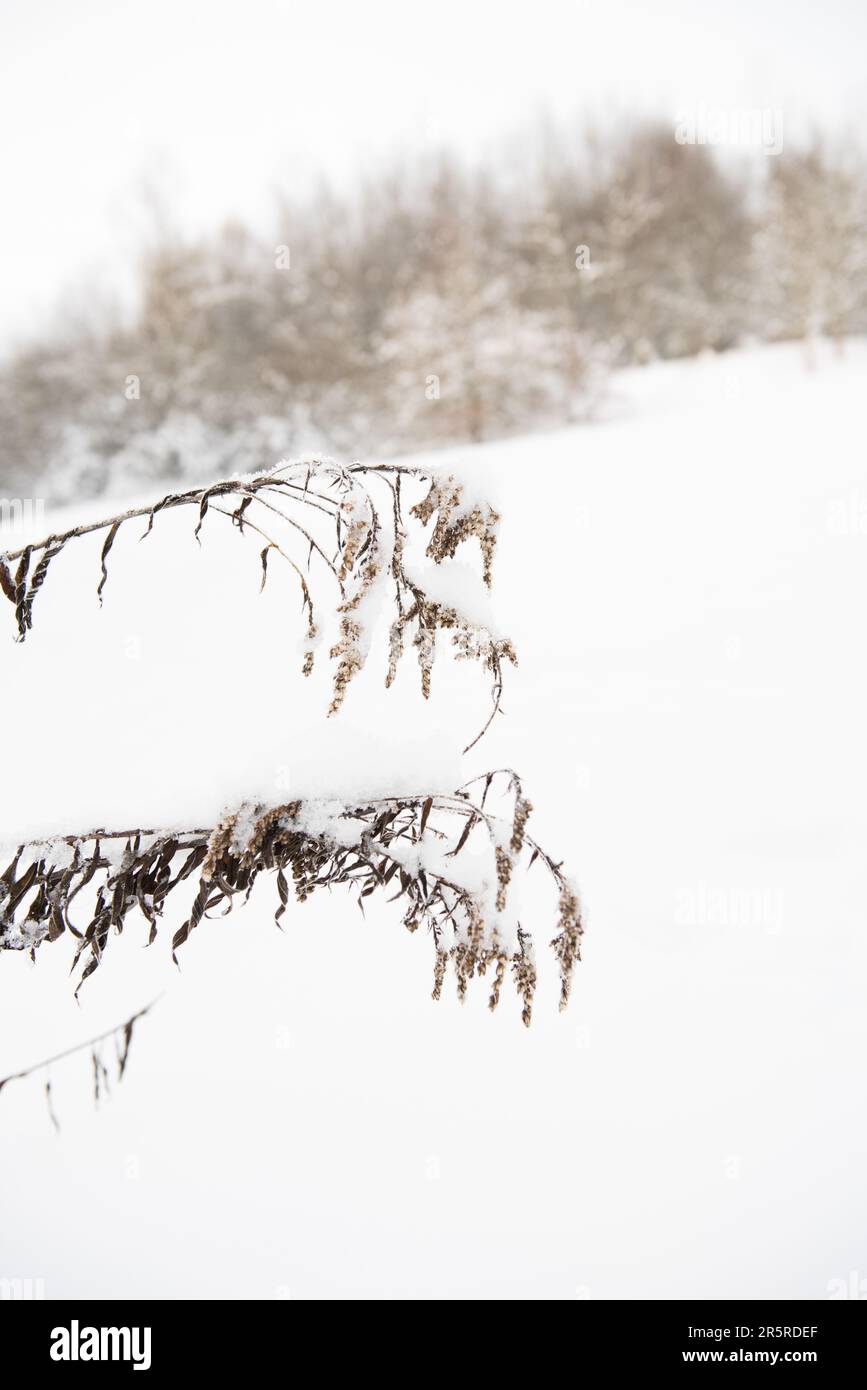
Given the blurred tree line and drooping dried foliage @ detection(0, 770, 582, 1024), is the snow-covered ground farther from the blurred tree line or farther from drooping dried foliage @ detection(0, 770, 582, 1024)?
the blurred tree line

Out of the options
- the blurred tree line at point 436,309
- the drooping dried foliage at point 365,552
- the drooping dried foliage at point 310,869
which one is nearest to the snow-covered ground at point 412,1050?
the drooping dried foliage at point 310,869

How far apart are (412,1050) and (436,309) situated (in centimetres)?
1268

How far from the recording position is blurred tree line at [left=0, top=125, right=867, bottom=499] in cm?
1295

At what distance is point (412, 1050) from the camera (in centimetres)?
301

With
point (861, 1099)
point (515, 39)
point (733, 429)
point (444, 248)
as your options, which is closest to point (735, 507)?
point (733, 429)

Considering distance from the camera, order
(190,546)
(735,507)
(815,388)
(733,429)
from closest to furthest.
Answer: (190,546)
(735,507)
(733,429)
(815,388)

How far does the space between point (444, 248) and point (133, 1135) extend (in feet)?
52.6

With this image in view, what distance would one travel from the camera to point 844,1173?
9.00 ft

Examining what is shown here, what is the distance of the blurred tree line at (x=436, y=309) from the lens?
12953 mm

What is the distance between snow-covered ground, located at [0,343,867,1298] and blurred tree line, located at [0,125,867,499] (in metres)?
10.7

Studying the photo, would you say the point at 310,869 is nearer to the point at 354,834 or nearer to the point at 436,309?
the point at 354,834

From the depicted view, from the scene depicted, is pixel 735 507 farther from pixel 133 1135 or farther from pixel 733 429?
pixel 133 1135
